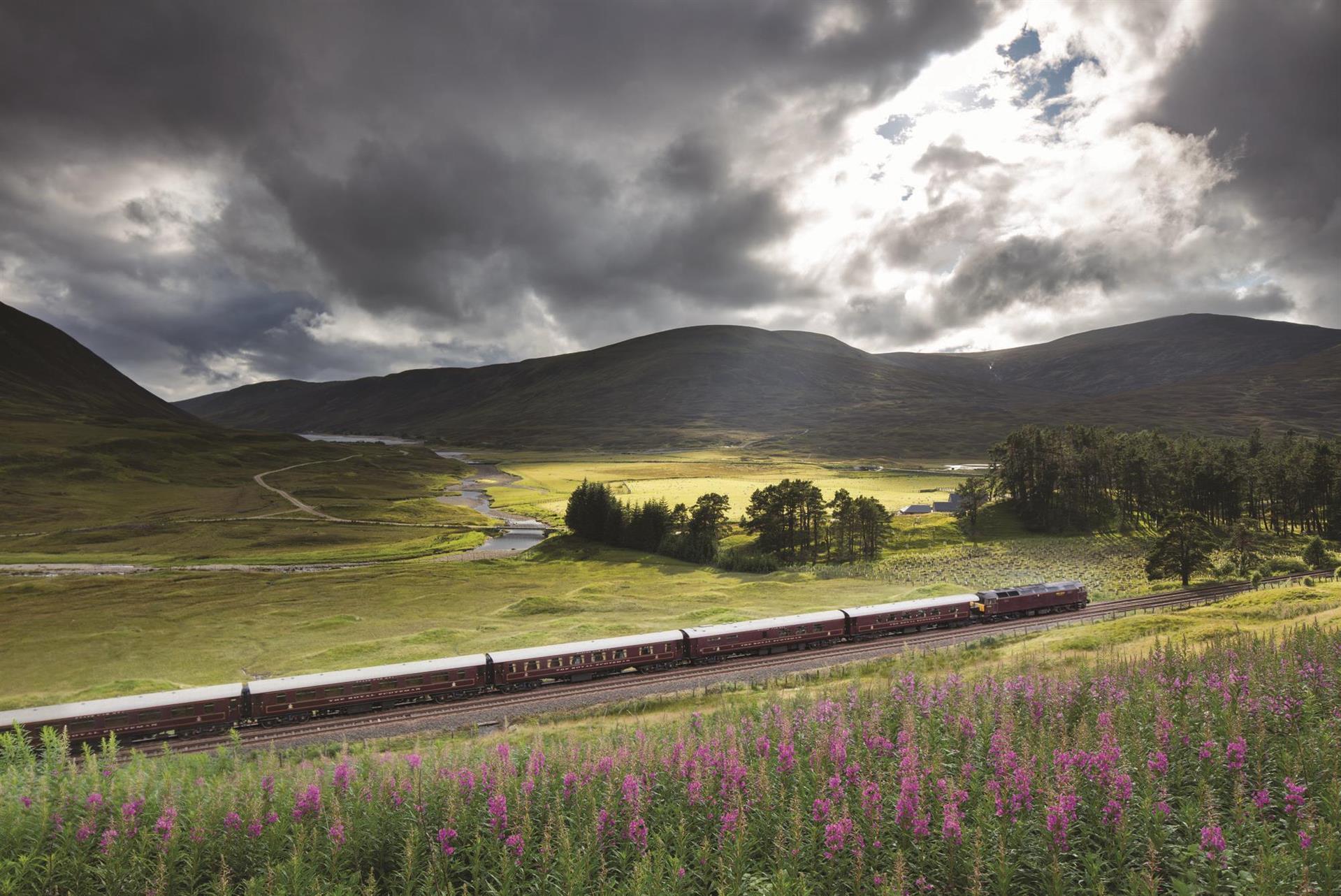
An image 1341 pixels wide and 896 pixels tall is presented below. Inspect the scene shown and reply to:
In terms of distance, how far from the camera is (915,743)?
42.1ft

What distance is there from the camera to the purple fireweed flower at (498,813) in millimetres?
10586

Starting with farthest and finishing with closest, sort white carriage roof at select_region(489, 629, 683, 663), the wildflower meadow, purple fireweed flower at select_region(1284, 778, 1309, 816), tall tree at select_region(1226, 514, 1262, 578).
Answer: tall tree at select_region(1226, 514, 1262, 578)
white carriage roof at select_region(489, 629, 683, 663)
purple fireweed flower at select_region(1284, 778, 1309, 816)
the wildflower meadow

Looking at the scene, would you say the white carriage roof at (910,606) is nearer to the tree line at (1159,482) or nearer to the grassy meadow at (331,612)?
the grassy meadow at (331,612)

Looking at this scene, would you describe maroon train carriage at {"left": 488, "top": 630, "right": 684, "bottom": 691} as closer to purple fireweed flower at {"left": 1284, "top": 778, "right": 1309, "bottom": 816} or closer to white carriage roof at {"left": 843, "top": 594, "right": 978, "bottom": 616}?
white carriage roof at {"left": 843, "top": 594, "right": 978, "bottom": 616}

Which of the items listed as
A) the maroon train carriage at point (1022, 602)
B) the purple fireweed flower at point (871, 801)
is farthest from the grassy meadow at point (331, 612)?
the purple fireweed flower at point (871, 801)

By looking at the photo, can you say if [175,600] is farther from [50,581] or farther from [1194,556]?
[1194,556]

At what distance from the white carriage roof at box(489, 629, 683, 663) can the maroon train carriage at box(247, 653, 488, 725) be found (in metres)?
1.55

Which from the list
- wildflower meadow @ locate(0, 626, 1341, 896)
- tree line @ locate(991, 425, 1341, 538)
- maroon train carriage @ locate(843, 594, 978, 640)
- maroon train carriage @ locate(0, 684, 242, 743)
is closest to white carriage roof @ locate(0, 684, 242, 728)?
maroon train carriage @ locate(0, 684, 242, 743)

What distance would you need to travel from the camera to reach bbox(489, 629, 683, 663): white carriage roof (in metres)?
42.1

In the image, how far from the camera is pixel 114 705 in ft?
116

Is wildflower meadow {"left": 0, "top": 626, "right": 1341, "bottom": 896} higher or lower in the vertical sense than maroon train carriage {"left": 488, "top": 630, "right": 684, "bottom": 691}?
higher

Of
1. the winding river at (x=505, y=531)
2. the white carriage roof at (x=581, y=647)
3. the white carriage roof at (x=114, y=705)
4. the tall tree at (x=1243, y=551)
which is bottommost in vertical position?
the tall tree at (x=1243, y=551)

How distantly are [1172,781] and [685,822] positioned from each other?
8099 mm

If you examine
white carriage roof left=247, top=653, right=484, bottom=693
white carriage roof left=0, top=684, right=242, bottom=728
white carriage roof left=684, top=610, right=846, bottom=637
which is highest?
white carriage roof left=0, top=684, right=242, bottom=728
